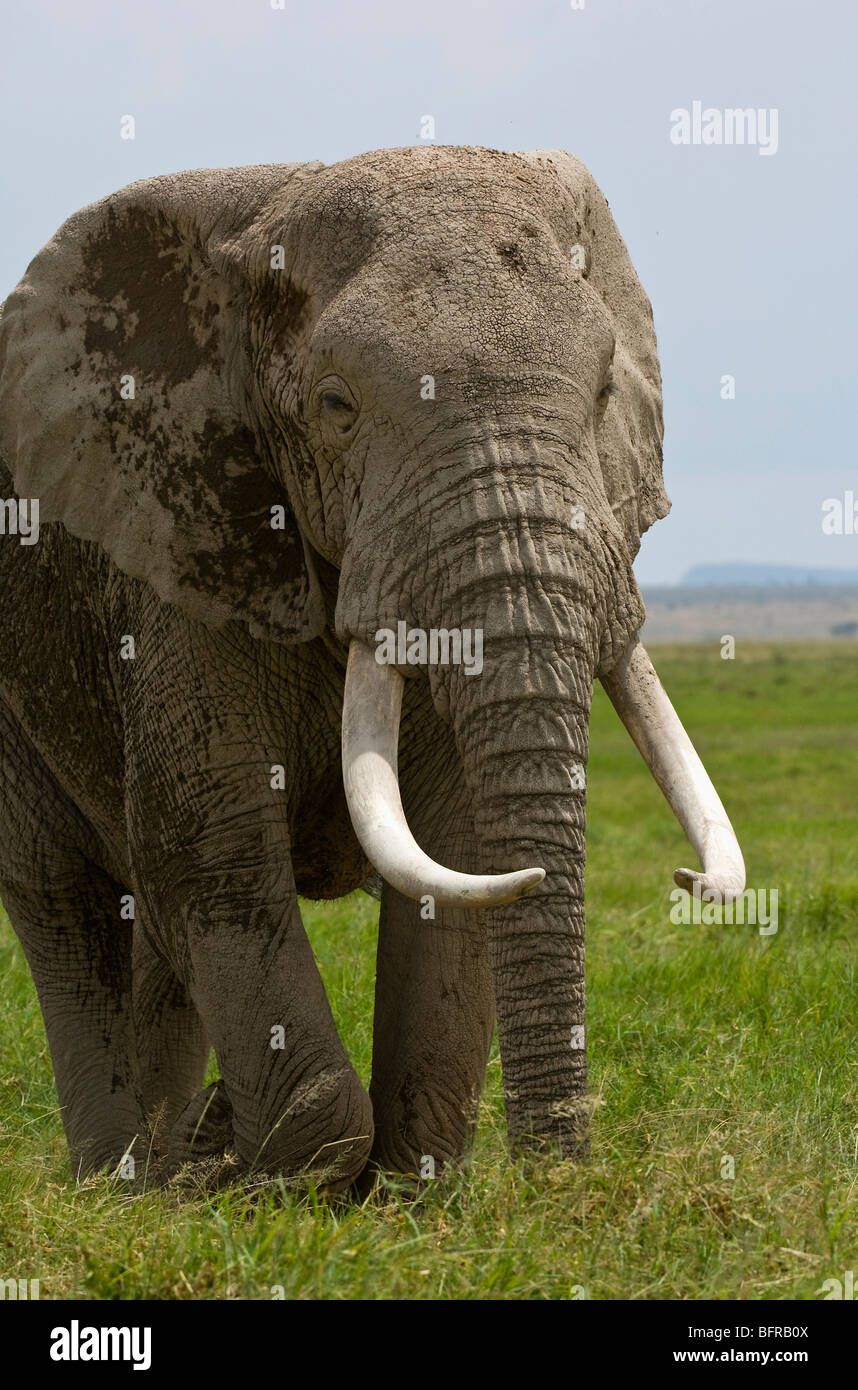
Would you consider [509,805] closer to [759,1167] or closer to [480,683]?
[480,683]

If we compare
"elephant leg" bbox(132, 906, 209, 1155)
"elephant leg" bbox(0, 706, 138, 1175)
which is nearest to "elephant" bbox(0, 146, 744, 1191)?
"elephant leg" bbox(0, 706, 138, 1175)

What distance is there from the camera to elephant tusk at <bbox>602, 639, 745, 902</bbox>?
4590 millimetres

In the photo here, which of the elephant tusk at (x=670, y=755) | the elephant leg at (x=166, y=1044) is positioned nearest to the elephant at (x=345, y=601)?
the elephant tusk at (x=670, y=755)

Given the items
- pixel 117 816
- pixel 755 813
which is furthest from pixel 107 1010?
pixel 755 813

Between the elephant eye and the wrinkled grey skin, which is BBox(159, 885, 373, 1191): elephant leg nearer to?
the wrinkled grey skin

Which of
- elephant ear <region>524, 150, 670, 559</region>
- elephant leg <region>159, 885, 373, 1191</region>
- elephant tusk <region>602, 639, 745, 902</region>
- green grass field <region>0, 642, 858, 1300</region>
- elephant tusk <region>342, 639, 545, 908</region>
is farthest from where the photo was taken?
elephant leg <region>159, 885, 373, 1191</region>

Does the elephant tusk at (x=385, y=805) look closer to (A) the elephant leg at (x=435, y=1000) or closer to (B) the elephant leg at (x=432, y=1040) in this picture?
(A) the elephant leg at (x=435, y=1000)

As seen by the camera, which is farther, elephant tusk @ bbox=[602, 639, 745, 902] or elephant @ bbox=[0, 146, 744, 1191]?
elephant tusk @ bbox=[602, 639, 745, 902]

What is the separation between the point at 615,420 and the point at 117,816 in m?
2.18

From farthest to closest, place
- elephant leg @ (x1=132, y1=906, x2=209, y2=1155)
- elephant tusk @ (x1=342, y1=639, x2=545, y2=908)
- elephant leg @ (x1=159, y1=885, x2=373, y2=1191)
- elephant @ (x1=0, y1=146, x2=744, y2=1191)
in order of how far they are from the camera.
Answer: elephant leg @ (x1=132, y1=906, x2=209, y2=1155)
elephant leg @ (x1=159, y1=885, x2=373, y2=1191)
elephant @ (x1=0, y1=146, x2=744, y2=1191)
elephant tusk @ (x1=342, y1=639, x2=545, y2=908)

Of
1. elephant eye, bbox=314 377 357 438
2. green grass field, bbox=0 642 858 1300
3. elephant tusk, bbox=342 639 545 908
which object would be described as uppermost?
elephant eye, bbox=314 377 357 438

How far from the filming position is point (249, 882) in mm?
5215
